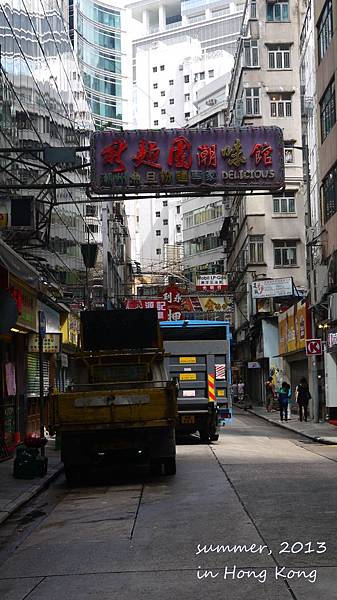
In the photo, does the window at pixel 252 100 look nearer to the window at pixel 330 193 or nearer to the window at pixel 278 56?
the window at pixel 278 56

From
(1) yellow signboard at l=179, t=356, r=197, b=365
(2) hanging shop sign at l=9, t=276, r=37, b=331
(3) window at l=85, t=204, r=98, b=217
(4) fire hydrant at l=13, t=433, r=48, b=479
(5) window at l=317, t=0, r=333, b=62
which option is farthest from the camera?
(3) window at l=85, t=204, r=98, b=217

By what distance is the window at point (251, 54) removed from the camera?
61.4m

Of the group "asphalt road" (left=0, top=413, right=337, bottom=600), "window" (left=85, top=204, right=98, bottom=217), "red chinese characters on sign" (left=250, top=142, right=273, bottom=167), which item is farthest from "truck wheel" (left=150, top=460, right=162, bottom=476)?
"window" (left=85, top=204, right=98, bottom=217)

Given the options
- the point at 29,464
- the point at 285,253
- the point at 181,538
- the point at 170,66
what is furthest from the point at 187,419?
the point at 170,66

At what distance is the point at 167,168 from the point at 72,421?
790 cm

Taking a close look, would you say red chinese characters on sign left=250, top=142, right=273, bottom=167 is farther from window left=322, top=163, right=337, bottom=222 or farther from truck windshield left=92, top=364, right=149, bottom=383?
window left=322, top=163, right=337, bottom=222

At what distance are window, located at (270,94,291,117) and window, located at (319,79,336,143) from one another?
1072 inches

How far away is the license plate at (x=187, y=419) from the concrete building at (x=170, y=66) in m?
101

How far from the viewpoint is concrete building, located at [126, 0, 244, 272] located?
132m

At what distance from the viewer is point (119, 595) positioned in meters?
7.02

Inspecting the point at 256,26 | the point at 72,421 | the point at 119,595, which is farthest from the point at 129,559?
the point at 256,26

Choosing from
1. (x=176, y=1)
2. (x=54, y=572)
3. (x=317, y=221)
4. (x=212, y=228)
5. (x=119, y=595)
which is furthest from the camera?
(x=176, y=1)

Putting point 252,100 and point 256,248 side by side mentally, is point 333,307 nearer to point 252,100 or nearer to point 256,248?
point 256,248

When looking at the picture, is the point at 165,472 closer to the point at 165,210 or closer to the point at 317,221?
the point at 317,221
